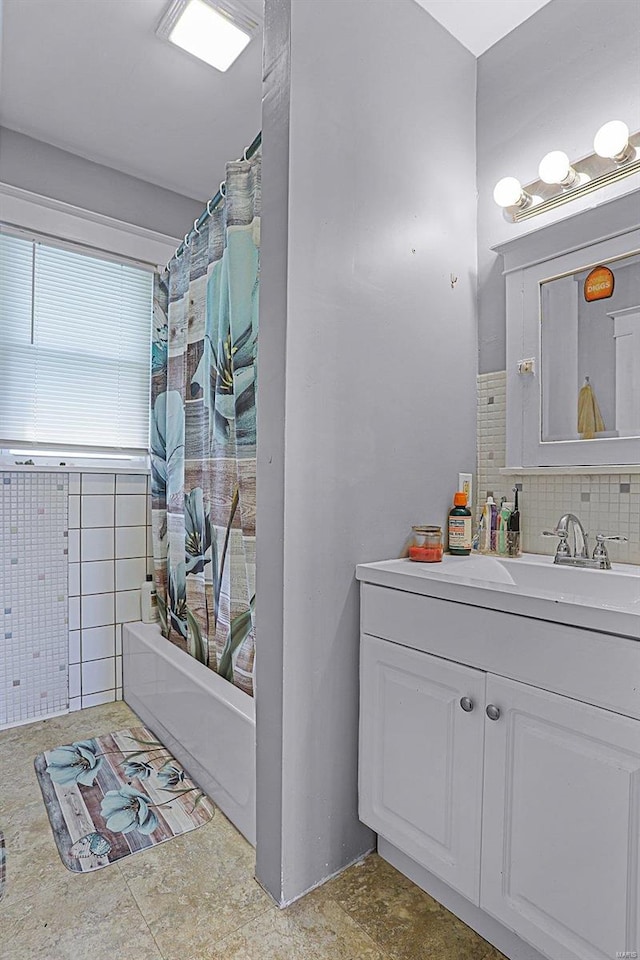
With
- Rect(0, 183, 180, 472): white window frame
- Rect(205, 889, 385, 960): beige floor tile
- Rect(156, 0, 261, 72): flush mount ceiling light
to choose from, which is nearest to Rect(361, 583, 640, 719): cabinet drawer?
Rect(205, 889, 385, 960): beige floor tile

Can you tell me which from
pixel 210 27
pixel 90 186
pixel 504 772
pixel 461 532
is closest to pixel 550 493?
pixel 461 532

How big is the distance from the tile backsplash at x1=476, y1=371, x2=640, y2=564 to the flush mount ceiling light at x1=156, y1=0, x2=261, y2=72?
4.60ft

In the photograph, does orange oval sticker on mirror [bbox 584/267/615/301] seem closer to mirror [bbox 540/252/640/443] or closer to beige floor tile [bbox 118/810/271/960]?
mirror [bbox 540/252/640/443]

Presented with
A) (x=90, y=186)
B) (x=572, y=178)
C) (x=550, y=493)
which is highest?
(x=90, y=186)

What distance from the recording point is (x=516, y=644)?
3.47 ft

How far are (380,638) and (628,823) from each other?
60 cm

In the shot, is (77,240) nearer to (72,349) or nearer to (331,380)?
(72,349)

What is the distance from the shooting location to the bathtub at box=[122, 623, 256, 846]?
151 cm

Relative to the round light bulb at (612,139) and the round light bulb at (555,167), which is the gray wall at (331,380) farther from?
the round light bulb at (612,139)

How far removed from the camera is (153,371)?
243cm

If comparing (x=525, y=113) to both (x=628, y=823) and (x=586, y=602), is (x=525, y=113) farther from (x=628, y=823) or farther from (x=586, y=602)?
(x=628, y=823)

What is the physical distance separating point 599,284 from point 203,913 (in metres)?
1.88

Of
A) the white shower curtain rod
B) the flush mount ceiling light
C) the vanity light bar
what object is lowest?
the vanity light bar

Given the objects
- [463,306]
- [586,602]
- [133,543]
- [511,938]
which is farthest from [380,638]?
[133,543]
